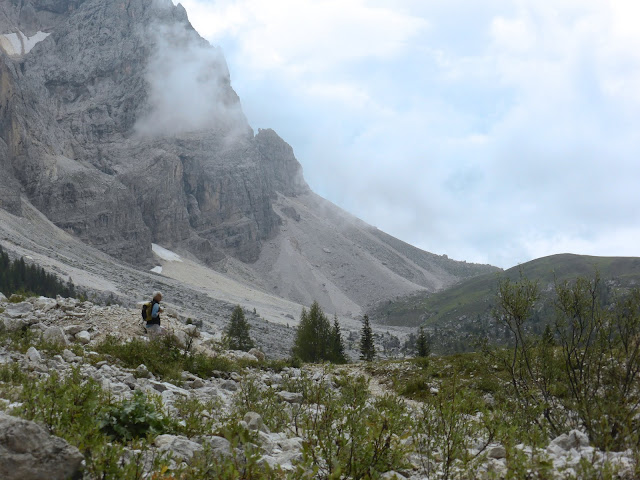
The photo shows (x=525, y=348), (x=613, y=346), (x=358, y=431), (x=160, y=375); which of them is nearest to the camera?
(x=358, y=431)

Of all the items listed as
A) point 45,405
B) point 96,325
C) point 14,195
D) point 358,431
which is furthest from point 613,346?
point 14,195

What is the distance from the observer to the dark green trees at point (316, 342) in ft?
162

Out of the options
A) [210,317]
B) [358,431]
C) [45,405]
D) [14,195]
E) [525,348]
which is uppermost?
[14,195]

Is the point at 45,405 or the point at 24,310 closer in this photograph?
the point at 45,405

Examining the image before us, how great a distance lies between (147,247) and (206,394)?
189m

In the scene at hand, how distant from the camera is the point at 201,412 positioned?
27.0 feet

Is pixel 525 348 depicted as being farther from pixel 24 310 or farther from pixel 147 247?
pixel 147 247

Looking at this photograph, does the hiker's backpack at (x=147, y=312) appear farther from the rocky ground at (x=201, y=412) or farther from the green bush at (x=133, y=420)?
the green bush at (x=133, y=420)

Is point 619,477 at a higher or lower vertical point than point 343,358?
higher

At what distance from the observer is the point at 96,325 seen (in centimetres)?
1827

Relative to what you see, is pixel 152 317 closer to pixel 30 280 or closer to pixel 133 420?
pixel 133 420

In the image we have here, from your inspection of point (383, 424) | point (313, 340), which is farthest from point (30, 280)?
point (383, 424)

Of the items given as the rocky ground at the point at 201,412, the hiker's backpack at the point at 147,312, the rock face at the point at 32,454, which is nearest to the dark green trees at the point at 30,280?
the rocky ground at the point at 201,412

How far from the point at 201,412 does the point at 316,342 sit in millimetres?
42525
